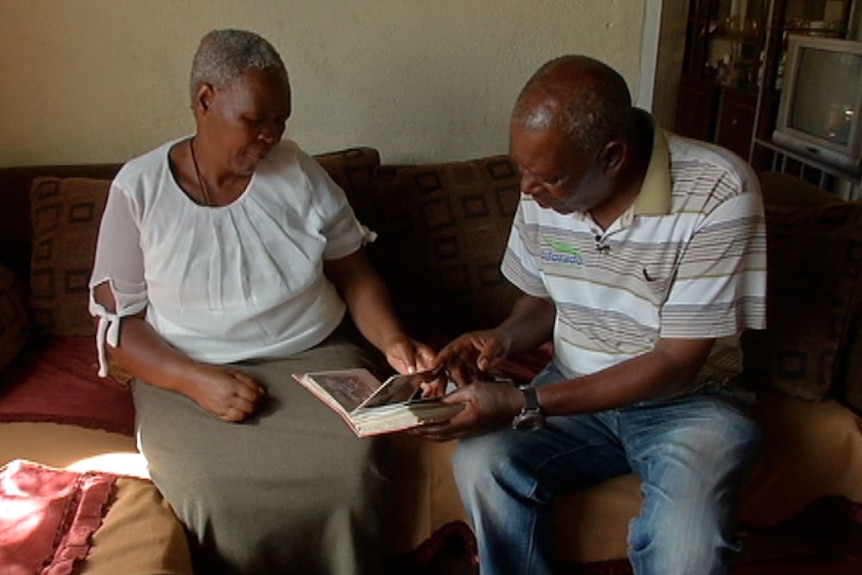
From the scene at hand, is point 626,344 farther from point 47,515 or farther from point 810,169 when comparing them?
point 810,169

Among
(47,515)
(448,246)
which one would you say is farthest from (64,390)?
(448,246)

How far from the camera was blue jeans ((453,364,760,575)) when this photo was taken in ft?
4.37

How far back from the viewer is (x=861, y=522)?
161cm

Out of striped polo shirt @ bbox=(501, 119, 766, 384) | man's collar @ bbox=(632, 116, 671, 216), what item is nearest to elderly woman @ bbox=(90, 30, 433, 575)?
striped polo shirt @ bbox=(501, 119, 766, 384)

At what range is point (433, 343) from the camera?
6.33 ft

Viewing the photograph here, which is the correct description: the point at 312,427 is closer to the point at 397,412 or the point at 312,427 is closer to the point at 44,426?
the point at 397,412

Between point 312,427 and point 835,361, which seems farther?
point 835,361

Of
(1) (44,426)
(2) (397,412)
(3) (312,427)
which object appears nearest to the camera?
(2) (397,412)

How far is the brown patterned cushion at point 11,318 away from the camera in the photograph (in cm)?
175

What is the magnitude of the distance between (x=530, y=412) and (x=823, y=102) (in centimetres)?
292

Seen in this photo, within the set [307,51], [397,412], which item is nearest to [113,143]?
[307,51]

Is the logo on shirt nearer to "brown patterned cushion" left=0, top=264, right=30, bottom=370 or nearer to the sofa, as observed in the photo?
the sofa

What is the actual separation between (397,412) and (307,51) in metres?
1.20

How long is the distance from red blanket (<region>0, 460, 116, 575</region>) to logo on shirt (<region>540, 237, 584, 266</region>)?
91 cm
